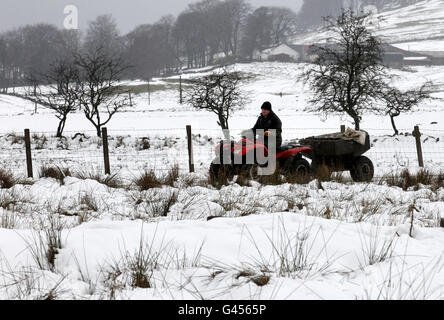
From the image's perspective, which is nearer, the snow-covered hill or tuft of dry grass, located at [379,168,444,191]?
tuft of dry grass, located at [379,168,444,191]

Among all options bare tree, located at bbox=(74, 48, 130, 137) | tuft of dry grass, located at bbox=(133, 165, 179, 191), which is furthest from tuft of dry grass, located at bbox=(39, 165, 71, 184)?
bare tree, located at bbox=(74, 48, 130, 137)

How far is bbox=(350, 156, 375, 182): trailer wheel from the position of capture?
32.2 ft

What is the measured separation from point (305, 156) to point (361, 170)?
3.97 feet

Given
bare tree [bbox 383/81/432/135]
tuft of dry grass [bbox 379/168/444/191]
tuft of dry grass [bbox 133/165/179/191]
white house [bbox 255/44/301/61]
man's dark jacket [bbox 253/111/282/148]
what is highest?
white house [bbox 255/44/301/61]

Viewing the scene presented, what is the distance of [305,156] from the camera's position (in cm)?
984

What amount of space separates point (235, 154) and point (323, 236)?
4.96 metres

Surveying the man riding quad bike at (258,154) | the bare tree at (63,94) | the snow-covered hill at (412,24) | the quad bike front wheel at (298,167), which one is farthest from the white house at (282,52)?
the man riding quad bike at (258,154)

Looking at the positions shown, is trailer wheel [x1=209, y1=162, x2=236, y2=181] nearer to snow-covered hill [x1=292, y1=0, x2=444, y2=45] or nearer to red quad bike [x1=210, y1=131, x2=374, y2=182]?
red quad bike [x1=210, y1=131, x2=374, y2=182]

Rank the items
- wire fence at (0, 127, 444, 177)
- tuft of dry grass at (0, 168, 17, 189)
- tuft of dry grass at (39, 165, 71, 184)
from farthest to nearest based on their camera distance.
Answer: wire fence at (0, 127, 444, 177), tuft of dry grass at (39, 165, 71, 184), tuft of dry grass at (0, 168, 17, 189)

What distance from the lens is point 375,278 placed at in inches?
118

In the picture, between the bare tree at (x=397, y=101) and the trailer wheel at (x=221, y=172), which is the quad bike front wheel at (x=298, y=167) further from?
the bare tree at (x=397, y=101)

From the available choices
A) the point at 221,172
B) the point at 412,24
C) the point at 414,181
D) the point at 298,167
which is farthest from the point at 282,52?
the point at 221,172

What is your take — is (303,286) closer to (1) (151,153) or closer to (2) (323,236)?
(2) (323,236)
